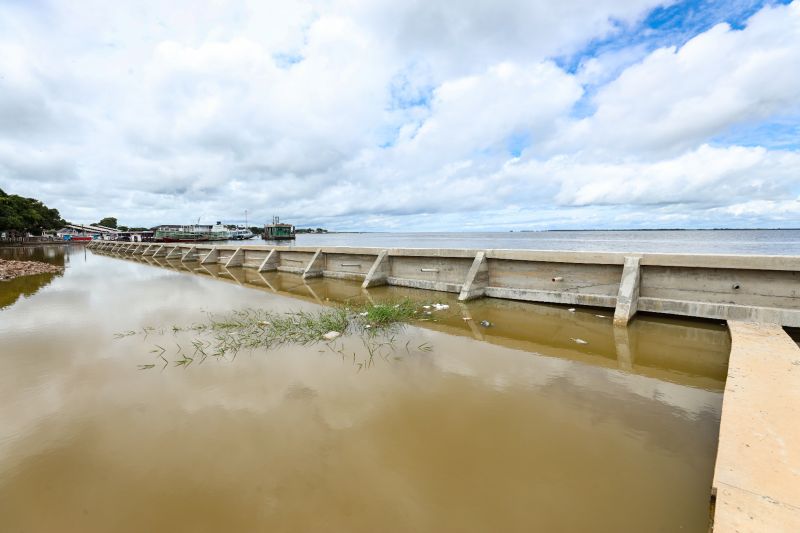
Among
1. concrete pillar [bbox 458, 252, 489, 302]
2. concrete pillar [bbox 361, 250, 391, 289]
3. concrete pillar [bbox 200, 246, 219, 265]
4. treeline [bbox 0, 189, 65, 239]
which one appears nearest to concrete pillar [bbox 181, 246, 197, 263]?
concrete pillar [bbox 200, 246, 219, 265]

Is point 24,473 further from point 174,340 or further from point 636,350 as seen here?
point 636,350

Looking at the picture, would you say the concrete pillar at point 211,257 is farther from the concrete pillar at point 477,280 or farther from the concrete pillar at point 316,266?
the concrete pillar at point 477,280

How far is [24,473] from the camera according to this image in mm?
3062

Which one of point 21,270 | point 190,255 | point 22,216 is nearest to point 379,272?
point 21,270

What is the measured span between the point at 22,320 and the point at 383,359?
9.31 meters

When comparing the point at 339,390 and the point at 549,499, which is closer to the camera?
the point at 549,499

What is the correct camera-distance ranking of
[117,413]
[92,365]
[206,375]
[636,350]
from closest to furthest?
[117,413], [206,375], [92,365], [636,350]

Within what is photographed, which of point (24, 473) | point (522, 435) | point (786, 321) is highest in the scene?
point (786, 321)

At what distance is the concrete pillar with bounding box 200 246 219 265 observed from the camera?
24.6 meters

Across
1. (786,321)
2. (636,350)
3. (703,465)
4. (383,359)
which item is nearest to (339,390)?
(383,359)

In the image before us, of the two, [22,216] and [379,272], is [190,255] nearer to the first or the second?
[379,272]

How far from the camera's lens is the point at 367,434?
3592mm

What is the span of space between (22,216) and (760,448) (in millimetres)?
80471

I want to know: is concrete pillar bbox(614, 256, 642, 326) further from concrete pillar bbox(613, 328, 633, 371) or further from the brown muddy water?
the brown muddy water
